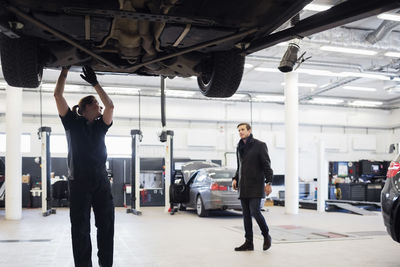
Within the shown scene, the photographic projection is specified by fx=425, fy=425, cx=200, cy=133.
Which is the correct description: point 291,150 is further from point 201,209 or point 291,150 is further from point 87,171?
point 87,171

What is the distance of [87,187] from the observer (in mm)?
3463

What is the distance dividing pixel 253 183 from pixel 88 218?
91.5 inches

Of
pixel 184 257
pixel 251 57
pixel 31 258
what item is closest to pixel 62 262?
pixel 31 258

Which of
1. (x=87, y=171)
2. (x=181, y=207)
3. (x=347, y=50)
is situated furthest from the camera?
(x=181, y=207)

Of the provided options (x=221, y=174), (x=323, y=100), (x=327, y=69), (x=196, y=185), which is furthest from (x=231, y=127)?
(x=221, y=174)

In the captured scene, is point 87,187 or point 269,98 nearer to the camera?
point 87,187

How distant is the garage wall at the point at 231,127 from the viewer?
15.7m

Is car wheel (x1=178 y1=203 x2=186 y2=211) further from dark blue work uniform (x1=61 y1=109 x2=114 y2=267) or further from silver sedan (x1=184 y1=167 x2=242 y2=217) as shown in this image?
dark blue work uniform (x1=61 y1=109 x2=114 y2=267)

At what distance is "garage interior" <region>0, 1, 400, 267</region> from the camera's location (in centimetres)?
550

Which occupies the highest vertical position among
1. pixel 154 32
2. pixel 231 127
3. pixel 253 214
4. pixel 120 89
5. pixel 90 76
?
pixel 120 89

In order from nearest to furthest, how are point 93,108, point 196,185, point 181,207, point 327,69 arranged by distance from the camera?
point 93,108 → point 196,185 → point 181,207 → point 327,69

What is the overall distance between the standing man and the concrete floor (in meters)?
0.26

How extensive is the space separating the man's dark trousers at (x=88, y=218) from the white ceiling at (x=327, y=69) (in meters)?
6.21

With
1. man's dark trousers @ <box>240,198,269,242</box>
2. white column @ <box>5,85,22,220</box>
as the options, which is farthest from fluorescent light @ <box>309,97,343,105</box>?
man's dark trousers @ <box>240,198,269,242</box>
